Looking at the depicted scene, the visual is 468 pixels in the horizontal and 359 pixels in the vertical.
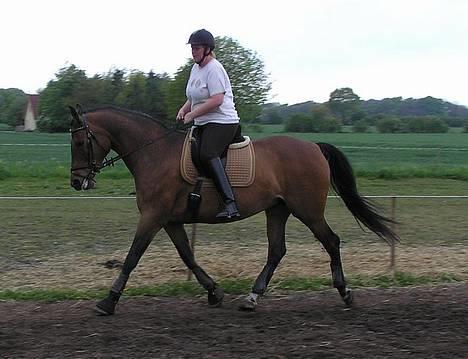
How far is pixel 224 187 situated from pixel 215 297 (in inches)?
45.6

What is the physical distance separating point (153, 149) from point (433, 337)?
3.10 meters

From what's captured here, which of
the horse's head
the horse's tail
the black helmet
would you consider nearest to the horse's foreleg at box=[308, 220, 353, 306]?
the horse's tail

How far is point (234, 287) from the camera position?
7.67 m

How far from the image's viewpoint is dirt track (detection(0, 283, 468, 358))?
523 cm

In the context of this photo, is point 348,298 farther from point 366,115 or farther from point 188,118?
point 366,115

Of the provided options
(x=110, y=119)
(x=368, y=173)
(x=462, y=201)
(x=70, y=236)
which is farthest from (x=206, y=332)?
(x=368, y=173)

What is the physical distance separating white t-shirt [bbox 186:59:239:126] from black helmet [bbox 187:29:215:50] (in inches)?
6.9

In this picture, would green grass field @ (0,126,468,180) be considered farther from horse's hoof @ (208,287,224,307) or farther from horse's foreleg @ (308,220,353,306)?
horse's foreleg @ (308,220,353,306)

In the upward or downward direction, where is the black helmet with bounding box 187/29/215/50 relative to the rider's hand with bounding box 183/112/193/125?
upward

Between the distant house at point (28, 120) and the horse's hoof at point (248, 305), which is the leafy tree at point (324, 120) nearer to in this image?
the distant house at point (28, 120)

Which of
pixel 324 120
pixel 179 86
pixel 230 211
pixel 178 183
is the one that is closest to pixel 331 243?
pixel 230 211

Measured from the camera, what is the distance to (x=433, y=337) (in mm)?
5648

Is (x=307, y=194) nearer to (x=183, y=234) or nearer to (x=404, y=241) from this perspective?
(x=183, y=234)

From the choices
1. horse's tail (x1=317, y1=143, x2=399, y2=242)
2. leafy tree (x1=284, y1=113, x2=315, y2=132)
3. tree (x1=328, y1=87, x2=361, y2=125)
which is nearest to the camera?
horse's tail (x1=317, y1=143, x2=399, y2=242)
